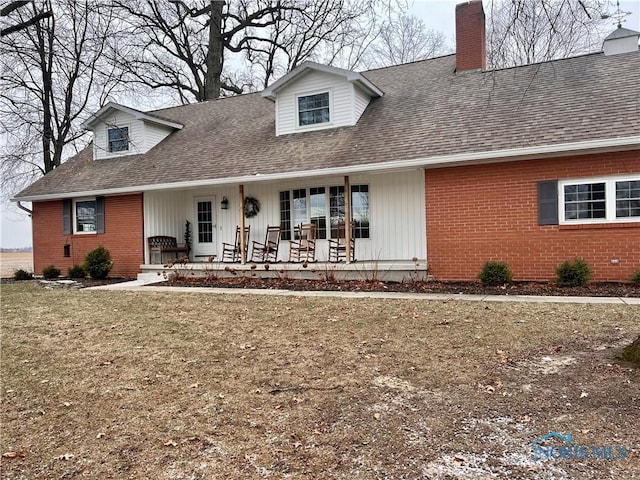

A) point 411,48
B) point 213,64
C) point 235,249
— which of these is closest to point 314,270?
point 235,249

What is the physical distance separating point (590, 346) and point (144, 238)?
1198 cm

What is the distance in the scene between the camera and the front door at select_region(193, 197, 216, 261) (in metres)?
14.3

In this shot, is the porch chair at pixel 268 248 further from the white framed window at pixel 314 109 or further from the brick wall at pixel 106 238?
the brick wall at pixel 106 238

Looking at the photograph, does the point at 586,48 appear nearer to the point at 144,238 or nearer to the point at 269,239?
the point at 269,239

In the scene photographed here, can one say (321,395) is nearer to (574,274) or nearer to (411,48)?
(574,274)

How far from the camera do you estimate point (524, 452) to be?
2809 mm

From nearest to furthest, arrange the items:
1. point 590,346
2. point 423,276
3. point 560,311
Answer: point 590,346, point 560,311, point 423,276

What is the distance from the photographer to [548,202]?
30.0 feet

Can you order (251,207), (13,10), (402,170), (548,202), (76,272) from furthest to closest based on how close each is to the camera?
1. (76,272)
2. (251,207)
3. (402,170)
4. (548,202)
5. (13,10)

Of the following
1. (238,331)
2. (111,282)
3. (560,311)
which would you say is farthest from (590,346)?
(111,282)

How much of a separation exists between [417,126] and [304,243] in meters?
4.15

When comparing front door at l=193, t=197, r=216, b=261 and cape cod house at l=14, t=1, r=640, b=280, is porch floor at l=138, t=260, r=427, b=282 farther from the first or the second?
front door at l=193, t=197, r=216, b=261

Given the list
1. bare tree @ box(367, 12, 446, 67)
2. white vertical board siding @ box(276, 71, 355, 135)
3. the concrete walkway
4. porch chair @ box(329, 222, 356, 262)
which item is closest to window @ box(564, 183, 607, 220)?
the concrete walkway

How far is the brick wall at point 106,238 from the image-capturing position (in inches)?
545
